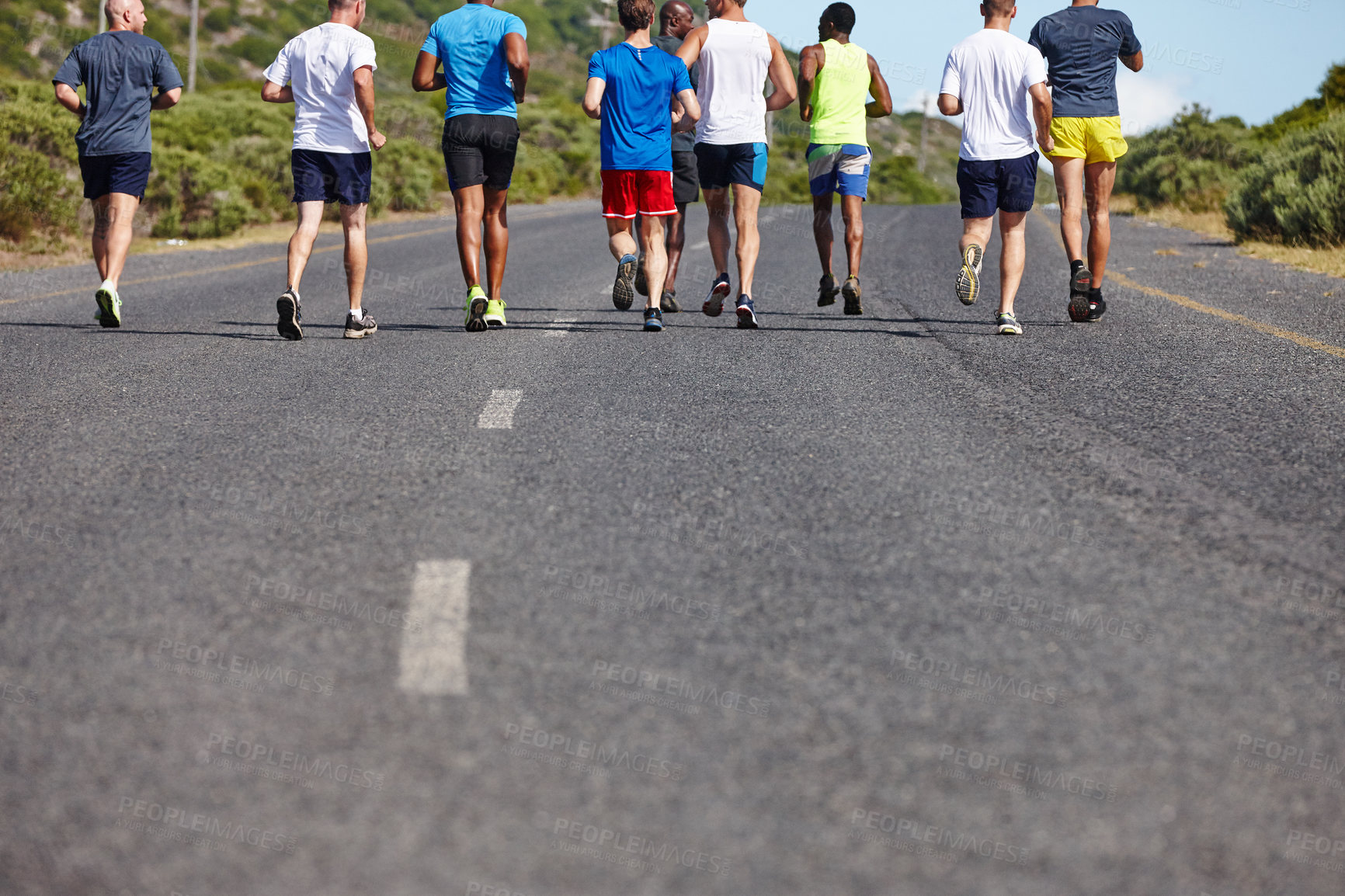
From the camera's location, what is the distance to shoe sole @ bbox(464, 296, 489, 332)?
26.4 ft

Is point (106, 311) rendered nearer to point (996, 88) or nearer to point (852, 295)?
point (852, 295)

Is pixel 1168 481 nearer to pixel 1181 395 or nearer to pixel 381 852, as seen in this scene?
pixel 1181 395

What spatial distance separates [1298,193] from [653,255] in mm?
10998

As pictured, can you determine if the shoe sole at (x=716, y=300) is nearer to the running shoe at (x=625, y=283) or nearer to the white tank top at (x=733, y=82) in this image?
the running shoe at (x=625, y=283)

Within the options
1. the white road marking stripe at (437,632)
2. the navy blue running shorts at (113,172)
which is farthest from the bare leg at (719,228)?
the white road marking stripe at (437,632)

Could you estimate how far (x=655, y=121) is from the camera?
26.1 ft

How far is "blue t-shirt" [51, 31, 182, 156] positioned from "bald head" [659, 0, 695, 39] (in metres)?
3.25

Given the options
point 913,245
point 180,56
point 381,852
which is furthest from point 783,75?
point 180,56

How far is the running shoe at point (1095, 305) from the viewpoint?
27.8 feet

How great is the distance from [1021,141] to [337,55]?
4.17 meters

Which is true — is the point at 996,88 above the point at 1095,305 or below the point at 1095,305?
above

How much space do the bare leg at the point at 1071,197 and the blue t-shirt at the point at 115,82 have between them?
587 centimetres

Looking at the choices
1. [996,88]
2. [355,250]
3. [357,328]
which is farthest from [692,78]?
[357,328]

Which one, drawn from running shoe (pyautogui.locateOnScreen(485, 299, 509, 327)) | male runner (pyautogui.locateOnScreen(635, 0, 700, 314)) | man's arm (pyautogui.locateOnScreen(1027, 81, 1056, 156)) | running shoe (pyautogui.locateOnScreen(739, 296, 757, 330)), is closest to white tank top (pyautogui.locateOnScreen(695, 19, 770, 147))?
male runner (pyautogui.locateOnScreen(635, 0, 700, 314))
